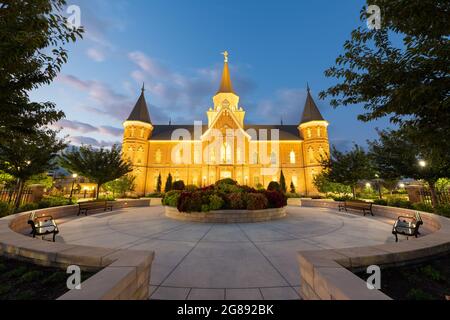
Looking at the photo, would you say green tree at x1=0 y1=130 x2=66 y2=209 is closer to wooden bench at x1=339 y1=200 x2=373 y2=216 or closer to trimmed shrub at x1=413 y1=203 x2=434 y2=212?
wooden bench at x1=339 y1=200 x2=373 y2=216

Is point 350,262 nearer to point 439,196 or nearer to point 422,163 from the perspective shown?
point 422,163

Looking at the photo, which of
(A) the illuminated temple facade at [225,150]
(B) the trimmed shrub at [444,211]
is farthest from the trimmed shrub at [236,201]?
(A) the illuminated temple facade at [225,150]

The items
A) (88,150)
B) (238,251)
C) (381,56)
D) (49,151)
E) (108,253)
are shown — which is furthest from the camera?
(88,150)

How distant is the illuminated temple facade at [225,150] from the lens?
3341 cm

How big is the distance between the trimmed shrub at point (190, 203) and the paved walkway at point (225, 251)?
186cm

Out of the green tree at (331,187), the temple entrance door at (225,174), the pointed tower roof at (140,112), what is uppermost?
the pointed tower roof at (140,112)

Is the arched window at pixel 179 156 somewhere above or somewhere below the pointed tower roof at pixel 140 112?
below

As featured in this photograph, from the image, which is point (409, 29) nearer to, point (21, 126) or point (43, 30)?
point (43, 30)

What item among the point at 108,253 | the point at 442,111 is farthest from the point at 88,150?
the point at 442,111

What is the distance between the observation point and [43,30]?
435 cm

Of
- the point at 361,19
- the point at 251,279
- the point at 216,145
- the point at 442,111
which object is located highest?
the point at 216,145

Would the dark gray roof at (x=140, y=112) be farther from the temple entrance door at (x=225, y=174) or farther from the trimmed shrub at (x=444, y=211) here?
the trimmed shrub at (x=444, y=211)

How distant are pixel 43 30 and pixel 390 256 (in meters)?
8.78

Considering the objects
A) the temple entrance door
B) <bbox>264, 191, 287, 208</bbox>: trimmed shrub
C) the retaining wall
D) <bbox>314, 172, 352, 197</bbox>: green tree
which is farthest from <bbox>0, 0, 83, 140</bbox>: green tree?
the temple entrance door
